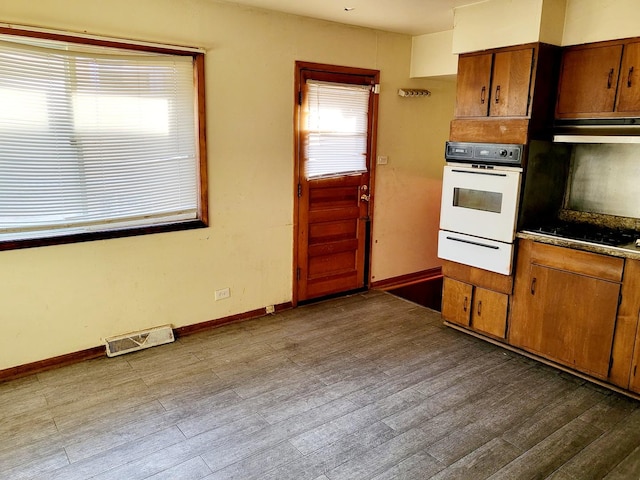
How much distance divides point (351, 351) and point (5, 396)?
226 centimetres

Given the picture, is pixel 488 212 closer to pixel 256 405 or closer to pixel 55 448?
pixel 256 405

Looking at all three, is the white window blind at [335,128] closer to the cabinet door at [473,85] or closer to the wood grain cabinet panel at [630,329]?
the cabinet door at [473,85]

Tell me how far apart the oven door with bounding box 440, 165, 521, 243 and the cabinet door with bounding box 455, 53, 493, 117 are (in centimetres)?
44

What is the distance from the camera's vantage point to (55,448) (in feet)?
7.91

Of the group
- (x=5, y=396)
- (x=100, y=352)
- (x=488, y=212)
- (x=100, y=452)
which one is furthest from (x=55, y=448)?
(x=488, y=212)

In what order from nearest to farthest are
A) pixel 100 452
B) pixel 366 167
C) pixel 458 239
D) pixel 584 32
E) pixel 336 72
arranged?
pixel 100 452 → pixel 584 32 → pixel 458 239 → pixel 336 72 → pixel 366 167

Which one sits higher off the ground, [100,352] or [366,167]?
[366,167]

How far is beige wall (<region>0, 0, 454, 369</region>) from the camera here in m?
3.08

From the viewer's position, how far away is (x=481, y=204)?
11.9 feet

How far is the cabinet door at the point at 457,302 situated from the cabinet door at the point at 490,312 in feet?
0.19

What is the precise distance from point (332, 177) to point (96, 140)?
6.74 ft

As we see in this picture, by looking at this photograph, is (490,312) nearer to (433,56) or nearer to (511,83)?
(511,83)

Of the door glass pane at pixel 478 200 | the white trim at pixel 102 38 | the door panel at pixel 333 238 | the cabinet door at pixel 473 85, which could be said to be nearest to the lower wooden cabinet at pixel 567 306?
the door glass pane at pixel 478 200

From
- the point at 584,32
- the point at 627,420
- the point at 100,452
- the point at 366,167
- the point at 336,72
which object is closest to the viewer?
the point at 100,452
